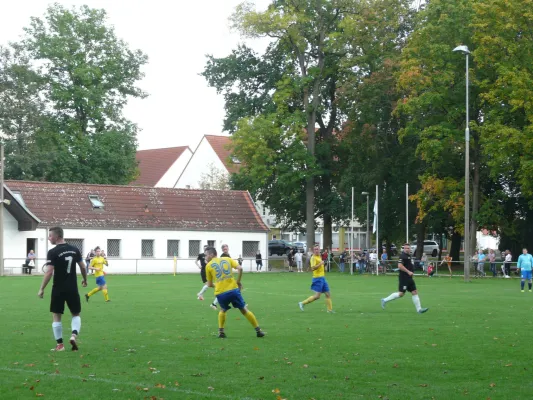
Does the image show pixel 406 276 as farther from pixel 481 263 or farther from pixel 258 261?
pixel 258 261

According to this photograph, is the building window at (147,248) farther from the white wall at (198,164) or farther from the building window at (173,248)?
the white wall at (198,164)

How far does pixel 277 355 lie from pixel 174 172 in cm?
9121

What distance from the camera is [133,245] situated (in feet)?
203

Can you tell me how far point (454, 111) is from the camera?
5372 cm

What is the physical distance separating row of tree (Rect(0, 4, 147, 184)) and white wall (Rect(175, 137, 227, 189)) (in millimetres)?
23141

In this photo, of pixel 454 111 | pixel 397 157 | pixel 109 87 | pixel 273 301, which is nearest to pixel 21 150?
pixel 109 87

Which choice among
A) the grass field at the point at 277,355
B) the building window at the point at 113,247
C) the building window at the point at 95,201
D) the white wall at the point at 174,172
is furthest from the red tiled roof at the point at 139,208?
the grass field at the point at 277,355

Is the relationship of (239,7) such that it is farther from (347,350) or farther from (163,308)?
(347,350)

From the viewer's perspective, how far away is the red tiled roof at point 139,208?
59906mm

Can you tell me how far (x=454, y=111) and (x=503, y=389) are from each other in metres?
44.3

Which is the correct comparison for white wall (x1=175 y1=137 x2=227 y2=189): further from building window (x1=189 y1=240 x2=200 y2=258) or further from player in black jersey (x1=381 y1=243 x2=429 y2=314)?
player in black jersey (x1=381 y1=243 x2=429 y2=314)

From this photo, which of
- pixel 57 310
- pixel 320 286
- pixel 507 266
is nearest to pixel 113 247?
pixel 507 266

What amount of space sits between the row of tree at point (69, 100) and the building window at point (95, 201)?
687 cm

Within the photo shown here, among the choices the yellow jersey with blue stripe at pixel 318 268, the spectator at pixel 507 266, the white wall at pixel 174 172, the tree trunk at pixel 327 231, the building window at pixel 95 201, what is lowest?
the spectator at pixel 507 266
